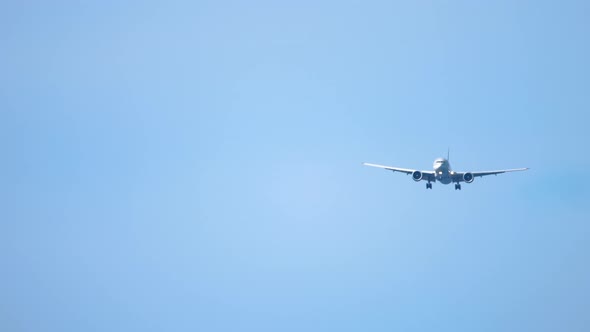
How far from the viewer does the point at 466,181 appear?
14462 centimetres

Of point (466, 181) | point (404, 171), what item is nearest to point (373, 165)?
point (404, 171)

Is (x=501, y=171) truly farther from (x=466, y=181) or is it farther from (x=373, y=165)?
(x=373, y=165)

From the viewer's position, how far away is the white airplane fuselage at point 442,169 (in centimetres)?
14150

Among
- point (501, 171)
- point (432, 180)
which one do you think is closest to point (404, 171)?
point (432, 180)

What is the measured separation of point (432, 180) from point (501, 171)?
392 inches

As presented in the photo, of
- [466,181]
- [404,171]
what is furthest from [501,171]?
[404,171]

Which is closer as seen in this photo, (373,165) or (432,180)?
(432,180)

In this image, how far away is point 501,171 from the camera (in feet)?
472

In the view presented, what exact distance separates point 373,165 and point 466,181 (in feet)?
56.4

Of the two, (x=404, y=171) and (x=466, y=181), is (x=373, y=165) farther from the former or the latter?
(x=466, y=181)

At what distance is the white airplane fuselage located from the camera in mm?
141500

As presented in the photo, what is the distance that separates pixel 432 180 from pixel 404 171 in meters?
5.04

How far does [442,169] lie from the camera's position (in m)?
142

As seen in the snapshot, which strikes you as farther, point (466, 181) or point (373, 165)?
point (373, 165)
